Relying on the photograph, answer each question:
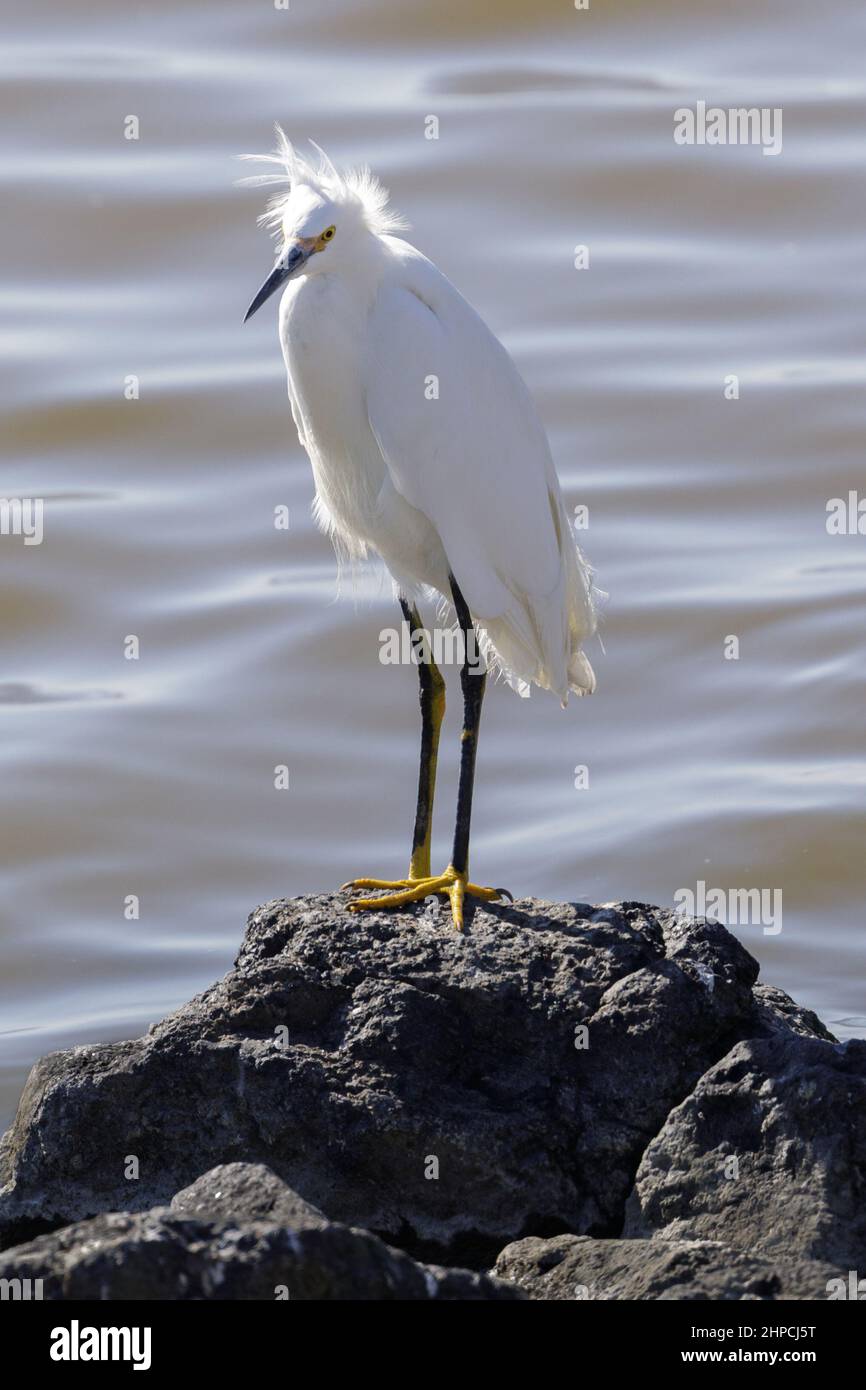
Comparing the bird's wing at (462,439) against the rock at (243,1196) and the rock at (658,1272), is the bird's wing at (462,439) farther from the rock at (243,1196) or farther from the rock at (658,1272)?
the rock at (243,1196)

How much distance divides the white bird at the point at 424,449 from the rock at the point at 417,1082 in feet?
1.72

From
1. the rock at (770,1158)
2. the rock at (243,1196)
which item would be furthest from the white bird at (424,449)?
the rock at (243,1196)

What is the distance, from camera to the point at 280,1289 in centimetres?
417

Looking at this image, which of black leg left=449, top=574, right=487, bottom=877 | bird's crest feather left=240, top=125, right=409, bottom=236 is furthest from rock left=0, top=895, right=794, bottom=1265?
bird's crest feather left=240, top=125, right=409, bottom=236

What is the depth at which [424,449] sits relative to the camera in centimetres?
734

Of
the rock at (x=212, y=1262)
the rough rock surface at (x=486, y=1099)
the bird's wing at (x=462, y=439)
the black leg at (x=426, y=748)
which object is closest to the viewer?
the rock at (x=212, y=1262)

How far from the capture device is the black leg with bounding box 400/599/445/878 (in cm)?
750

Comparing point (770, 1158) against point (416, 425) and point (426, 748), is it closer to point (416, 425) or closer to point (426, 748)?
point (426, 748)

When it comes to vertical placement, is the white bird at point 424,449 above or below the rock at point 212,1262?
above

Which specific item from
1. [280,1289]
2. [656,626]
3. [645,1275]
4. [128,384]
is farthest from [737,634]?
[280,1289]

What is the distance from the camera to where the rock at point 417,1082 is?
602 centimetres

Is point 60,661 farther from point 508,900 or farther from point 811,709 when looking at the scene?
point 508,900

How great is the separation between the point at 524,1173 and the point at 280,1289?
1941 millimetres

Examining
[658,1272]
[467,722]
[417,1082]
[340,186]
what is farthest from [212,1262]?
[340,186]
